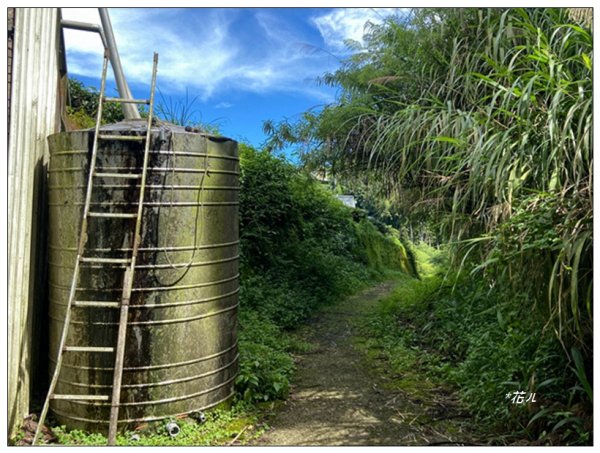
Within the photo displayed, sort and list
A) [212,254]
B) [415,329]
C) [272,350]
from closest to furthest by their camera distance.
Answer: [212,254]
[272,350]
[415,329]

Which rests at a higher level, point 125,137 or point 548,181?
point 125,137

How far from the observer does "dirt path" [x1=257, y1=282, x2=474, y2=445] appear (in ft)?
9.53

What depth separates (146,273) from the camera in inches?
115

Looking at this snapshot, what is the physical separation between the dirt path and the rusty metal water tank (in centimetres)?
65

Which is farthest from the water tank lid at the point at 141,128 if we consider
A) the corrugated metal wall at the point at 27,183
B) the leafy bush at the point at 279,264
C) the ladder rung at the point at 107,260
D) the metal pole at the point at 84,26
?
the leafy bush at the point at 279,264

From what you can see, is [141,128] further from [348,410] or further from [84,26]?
[348,410]

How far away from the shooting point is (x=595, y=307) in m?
2.11

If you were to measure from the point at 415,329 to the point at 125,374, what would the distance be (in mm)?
3468

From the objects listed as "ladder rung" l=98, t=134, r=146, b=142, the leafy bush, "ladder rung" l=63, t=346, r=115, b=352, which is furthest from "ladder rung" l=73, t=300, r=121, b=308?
the leafy bush

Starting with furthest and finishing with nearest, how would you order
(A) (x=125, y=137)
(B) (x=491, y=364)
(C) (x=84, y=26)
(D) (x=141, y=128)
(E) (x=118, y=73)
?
(E) (x=118, y=73)
(C) (x=84, y=26)
(B) (x=491, y=364)
(D) (x=141, y=128)
(A) (x=125, y=137)

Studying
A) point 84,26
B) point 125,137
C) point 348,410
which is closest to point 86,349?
point 125,137

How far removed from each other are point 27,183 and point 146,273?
100cm
